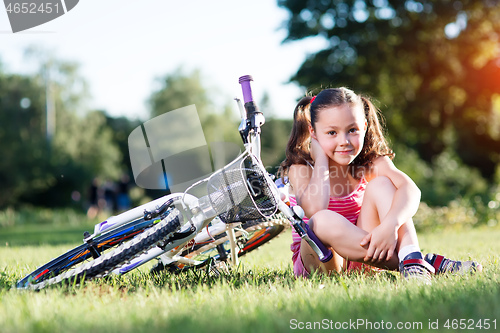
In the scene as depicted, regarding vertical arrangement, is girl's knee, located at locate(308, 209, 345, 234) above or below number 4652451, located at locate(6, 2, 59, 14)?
below

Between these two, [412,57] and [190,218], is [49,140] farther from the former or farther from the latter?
[190,218]

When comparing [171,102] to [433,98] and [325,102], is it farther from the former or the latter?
[325,102]

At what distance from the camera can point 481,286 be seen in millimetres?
2432

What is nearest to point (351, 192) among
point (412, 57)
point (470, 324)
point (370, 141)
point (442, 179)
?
point (370, 141)

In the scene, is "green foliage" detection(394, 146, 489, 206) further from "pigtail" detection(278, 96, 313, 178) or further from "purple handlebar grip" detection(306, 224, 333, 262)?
"purple handlebar grip" detection(306, 224, 333, 262)

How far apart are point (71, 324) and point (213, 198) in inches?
41.0

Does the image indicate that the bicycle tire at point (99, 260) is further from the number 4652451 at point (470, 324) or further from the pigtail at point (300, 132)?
the number 4652451 at point (470, 324)

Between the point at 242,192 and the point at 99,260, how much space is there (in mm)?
794

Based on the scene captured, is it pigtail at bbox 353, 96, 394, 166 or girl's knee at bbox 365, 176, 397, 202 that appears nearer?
girl's knee at bbox 365, 176, 397, 202

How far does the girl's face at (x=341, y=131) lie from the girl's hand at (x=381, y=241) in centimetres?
48

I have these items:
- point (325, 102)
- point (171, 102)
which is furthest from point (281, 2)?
point (171, 102)

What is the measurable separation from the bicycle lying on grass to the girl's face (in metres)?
0.46

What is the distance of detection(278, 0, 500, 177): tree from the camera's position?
17781 mm

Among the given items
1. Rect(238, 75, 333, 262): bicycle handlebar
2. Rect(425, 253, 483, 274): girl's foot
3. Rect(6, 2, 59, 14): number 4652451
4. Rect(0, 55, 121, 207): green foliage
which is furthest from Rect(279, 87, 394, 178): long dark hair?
Rect(0, 55, 121, 207): green foliage
